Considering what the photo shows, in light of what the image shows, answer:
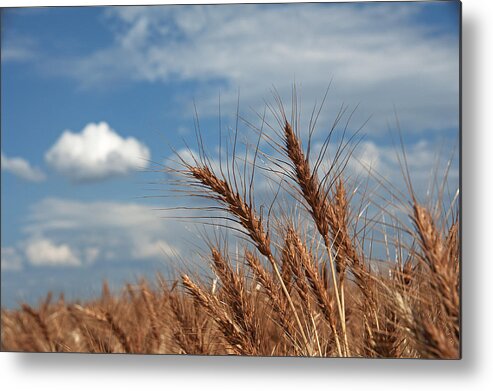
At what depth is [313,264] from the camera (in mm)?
2342

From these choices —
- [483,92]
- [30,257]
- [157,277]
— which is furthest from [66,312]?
[483,92]

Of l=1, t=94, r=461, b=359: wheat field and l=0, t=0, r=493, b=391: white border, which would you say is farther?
l=0, t=0, r=493, b=391: white border

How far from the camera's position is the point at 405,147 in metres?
2.53

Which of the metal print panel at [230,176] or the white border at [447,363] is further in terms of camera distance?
the white border at [447,363]

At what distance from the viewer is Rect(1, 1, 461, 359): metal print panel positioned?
7.78 feet

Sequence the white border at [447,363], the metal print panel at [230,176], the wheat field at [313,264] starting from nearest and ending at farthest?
1. the wheat field at [313,264]
2. the metal print panel at [230,176]
3. the white border at [447,363]

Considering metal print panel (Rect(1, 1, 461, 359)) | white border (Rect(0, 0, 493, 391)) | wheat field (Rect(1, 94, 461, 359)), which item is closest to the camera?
wheat field (Rect(1, 94, 461, 359))

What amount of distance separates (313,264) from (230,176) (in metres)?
0.39

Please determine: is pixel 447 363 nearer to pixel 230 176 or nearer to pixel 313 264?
pixel 313 264

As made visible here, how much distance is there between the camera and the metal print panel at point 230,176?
2.37 meters

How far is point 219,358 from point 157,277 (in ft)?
1.18

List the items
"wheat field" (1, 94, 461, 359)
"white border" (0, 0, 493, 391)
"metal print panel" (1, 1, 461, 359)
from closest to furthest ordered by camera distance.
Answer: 1. "wheat field" (1, 94, 461, 359)
2. "metal print panel" (1, 1, 461, 359)
3. "white border" (0, 0, 493, 391)

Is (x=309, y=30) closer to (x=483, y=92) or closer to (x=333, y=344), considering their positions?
(x=483, y=92)

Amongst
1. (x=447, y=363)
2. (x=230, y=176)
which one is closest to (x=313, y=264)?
(x=230, y=176)
